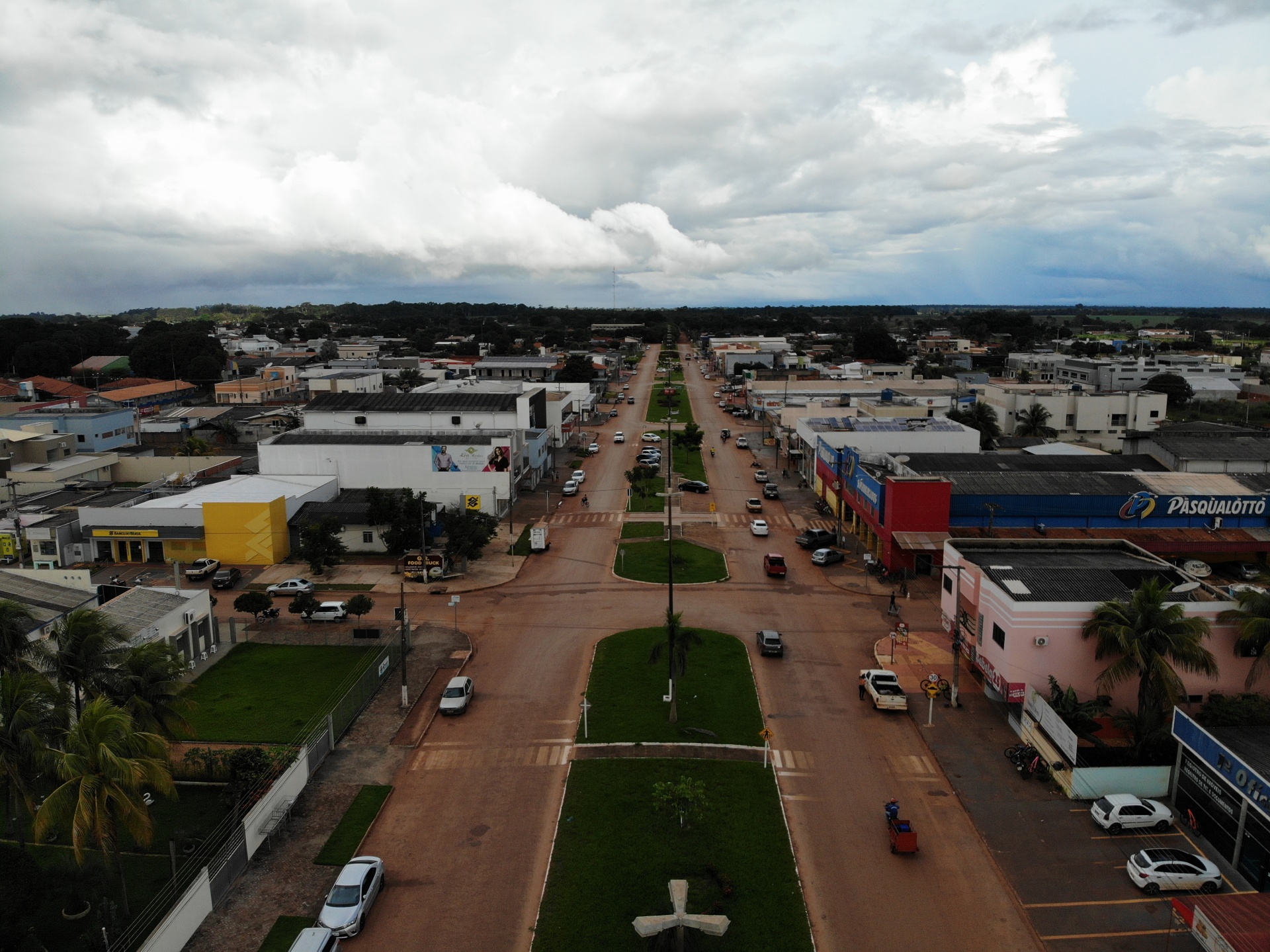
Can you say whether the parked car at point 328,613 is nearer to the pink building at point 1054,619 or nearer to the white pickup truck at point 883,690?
the white pickup truck at point 883,690

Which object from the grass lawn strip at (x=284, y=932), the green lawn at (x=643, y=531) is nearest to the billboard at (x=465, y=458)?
the green lawn at (x=643, y=531)

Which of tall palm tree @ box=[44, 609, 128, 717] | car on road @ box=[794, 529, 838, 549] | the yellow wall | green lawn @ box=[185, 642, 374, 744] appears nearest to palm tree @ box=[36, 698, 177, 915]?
tall palm tree @ box=[44, 609, 128, 717]

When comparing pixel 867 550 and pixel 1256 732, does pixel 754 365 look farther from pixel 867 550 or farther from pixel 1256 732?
pixel 1256 732

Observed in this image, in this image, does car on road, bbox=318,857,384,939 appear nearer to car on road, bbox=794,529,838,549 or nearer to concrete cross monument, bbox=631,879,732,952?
concrete cross monument, bbox=631,879,732,952

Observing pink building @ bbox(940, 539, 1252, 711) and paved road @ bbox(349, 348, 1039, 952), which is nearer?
paved road @ bbox(349, 348, 1039, 952)

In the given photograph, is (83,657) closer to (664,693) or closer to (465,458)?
(664,693)

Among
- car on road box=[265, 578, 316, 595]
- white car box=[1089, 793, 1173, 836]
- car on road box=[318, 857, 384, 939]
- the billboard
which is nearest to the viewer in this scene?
car on road box=[318, 857, 384, 939]
